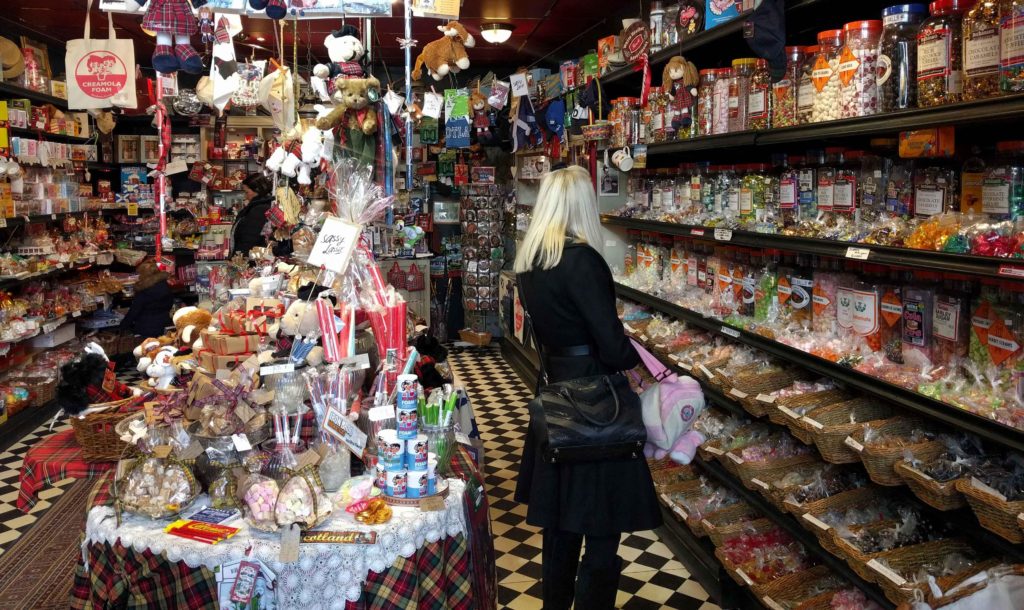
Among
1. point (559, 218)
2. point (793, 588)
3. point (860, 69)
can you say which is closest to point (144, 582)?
point (559, 218)

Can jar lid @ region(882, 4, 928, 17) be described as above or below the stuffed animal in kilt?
above

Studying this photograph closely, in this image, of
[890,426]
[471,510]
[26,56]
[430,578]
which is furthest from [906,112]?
[26,56]

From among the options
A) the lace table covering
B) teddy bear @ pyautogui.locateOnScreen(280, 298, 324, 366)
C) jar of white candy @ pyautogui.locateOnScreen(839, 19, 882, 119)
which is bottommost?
the lace table covering

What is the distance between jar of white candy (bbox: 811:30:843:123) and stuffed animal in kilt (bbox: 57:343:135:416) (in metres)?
2.95

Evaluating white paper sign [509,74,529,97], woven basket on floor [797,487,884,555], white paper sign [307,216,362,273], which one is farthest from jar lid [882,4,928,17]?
white paper sign [509,74,529,97]

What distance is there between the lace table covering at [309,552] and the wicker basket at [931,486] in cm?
145

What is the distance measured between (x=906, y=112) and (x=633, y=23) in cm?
272

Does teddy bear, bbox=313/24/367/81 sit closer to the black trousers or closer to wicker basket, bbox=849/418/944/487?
the black trousers

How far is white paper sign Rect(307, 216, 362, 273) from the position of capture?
3.16 metres

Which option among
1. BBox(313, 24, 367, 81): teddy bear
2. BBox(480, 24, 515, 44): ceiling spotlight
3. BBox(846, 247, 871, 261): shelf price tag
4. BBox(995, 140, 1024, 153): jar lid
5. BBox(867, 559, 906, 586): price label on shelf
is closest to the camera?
BBox(995, 140, 1024, 153): jar lid

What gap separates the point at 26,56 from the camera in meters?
7.18

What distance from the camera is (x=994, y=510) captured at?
2.27 metres

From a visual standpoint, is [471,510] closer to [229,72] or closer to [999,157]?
[999,157]

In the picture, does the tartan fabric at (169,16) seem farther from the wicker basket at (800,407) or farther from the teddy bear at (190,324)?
the wicker basket at (800,407)
